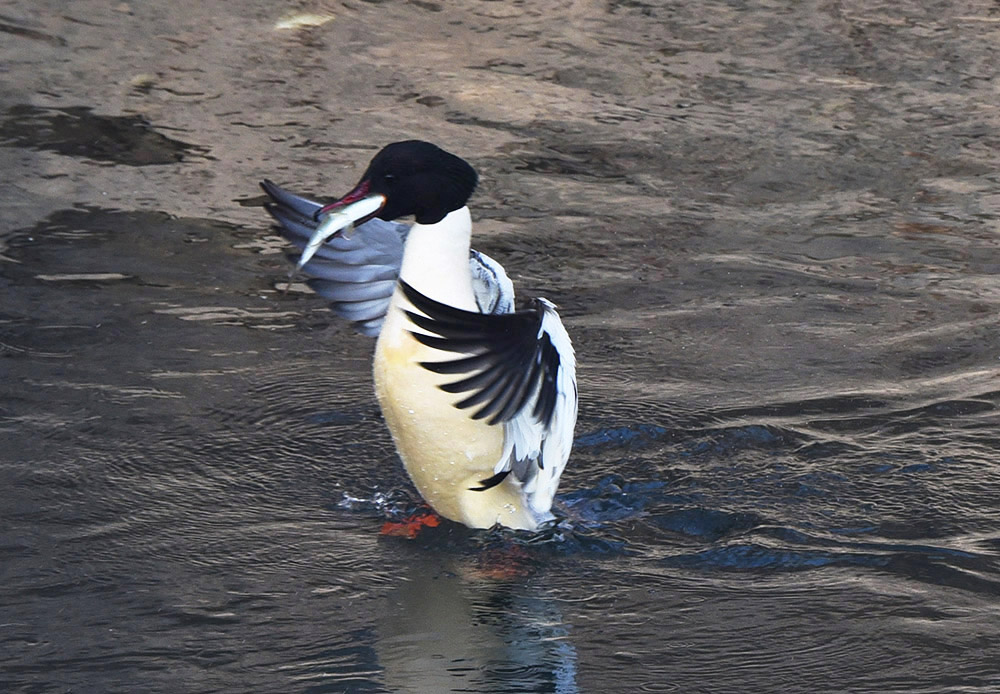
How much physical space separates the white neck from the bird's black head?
33 mm

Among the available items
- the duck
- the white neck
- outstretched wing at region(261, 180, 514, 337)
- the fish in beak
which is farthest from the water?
the fish in beak

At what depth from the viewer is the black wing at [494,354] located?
12.9 ft

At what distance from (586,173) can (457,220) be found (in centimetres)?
339

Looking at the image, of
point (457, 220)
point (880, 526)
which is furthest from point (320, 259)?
point (880, 526)

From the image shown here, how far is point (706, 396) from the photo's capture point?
18.4ft

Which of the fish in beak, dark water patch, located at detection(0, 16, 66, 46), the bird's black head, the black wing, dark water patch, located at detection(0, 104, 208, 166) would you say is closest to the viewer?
the black wing

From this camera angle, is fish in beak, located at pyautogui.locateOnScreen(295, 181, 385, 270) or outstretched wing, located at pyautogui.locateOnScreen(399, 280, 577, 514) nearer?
outstretched wing, located at pyautogui.locateOnScreen(399, 280, 577, 514)

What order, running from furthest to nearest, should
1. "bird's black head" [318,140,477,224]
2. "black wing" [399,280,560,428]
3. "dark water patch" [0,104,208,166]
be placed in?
"dark water patch" [0,104,208,166]
"bird's black head" [318,140,477,224]
"black wing" [399,280,560,428]

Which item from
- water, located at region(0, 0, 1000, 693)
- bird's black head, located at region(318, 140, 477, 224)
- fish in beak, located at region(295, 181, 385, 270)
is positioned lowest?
water, located at region(0, 0, 1000, 693)

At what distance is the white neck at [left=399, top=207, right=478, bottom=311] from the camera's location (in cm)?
435

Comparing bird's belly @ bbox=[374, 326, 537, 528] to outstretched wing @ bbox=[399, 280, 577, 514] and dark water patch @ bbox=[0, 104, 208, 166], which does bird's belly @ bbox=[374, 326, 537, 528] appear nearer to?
outstretched wing @ bbox=[399, 280, 577, 514]

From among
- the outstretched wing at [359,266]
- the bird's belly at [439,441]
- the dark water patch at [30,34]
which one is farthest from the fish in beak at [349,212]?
the dark water patch at [30,34]

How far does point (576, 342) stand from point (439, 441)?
1649 millimetres

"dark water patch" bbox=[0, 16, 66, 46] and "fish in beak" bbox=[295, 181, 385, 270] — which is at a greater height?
"dark water patch" bbox=[0, 16, 66, 46]
